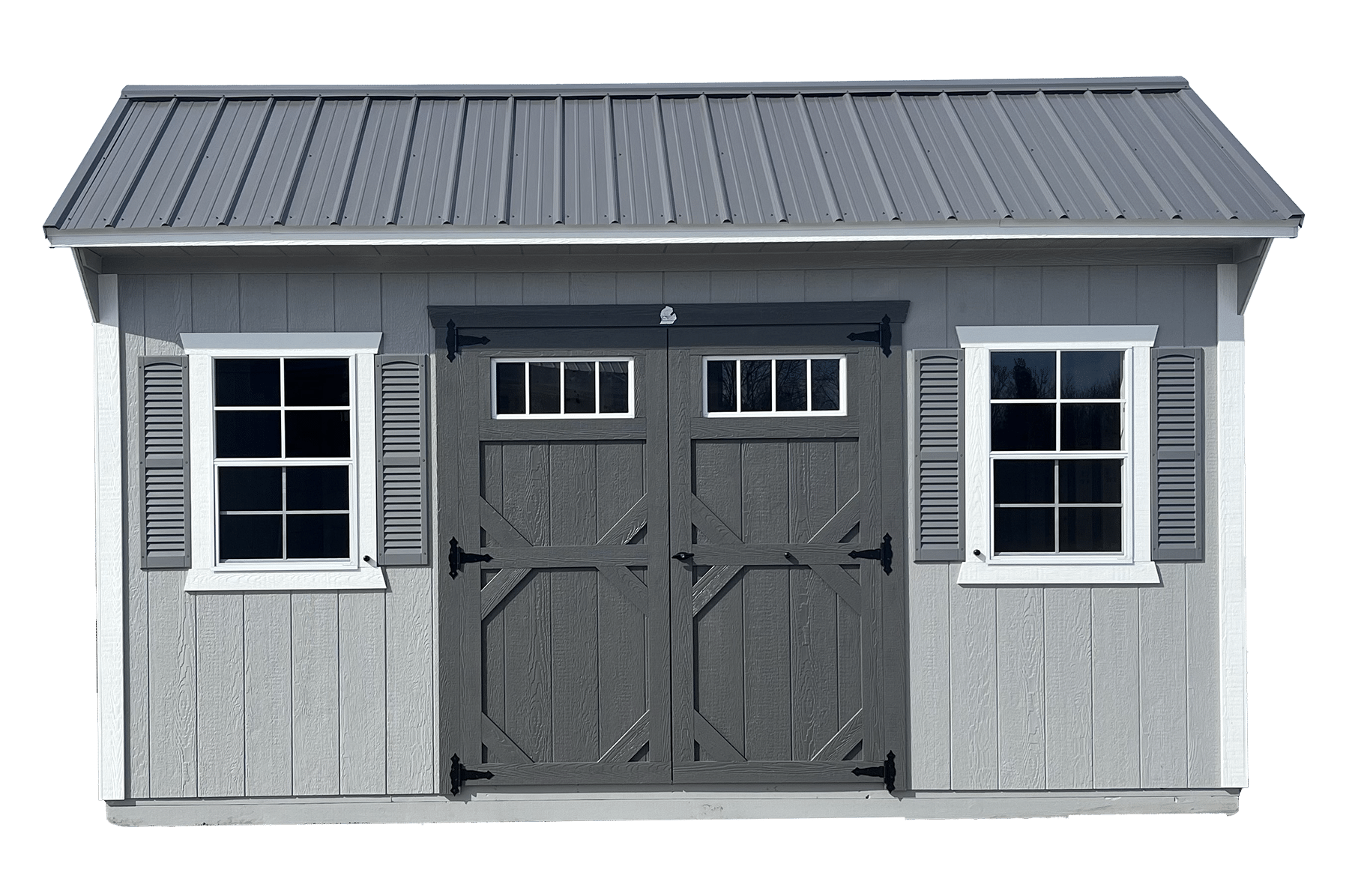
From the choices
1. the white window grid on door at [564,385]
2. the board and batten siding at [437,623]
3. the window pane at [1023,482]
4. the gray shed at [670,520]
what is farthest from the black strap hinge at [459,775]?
the window pane at [1023,482]

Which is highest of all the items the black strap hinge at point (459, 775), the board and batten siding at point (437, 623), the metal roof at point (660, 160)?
the metal roof at point (660, 160)

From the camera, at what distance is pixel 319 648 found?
540 centimetres

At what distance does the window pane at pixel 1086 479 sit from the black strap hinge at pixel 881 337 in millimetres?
1094

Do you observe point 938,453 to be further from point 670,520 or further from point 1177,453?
point 670,520

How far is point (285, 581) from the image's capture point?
5375mm

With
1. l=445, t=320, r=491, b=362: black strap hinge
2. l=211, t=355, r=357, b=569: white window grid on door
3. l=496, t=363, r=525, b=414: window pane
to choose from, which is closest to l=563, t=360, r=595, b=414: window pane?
l=496, t=363, r=525, b=414: window pane

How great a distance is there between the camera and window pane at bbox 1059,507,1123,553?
17.9 feet

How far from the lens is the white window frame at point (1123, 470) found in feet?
17.7

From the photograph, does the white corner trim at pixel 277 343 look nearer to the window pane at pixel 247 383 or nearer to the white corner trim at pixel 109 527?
the window pane at pixel 247 383

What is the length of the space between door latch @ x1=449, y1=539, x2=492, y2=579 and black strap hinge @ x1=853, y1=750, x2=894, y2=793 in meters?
2.23

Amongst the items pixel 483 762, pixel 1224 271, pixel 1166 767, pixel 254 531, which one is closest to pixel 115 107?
pixel 254 531

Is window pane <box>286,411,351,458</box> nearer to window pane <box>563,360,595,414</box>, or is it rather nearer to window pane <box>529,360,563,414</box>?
window pane <box>529,360,563,414</box>

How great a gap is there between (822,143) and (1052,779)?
3.64 meters

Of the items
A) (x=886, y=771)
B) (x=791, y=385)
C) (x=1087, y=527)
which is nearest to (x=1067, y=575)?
(x=1087, y=527)
